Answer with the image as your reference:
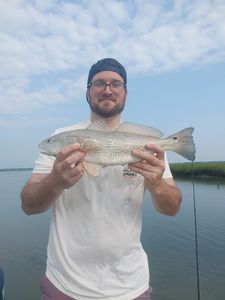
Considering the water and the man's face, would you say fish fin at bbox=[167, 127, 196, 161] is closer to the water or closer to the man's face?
the man's face

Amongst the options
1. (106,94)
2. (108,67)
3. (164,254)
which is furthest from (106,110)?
(164,254)

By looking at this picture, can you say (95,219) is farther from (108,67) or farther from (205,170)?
(205,170)

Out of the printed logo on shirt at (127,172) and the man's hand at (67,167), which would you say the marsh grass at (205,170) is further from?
the man's hand at (67,167)

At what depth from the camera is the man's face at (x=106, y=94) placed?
3318 millimetres

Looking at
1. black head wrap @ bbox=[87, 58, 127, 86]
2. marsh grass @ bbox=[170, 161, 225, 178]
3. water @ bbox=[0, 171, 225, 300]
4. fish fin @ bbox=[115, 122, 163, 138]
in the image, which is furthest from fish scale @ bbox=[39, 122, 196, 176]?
marsh grass @ bbox=[170, 161, 225, 178]

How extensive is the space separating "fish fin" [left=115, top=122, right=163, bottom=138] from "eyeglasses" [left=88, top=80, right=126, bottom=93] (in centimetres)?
36

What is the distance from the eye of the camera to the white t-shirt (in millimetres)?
2967

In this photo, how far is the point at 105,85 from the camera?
337 cm

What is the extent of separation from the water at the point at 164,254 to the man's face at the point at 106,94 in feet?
27.5

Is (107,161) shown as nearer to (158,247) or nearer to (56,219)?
(56,219)

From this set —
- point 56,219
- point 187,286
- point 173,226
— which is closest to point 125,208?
point 56,219

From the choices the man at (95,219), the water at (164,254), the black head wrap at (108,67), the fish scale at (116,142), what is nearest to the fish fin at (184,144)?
the fish scale at (116,142)

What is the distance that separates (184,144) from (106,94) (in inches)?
34.7

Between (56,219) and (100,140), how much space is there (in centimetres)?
81
